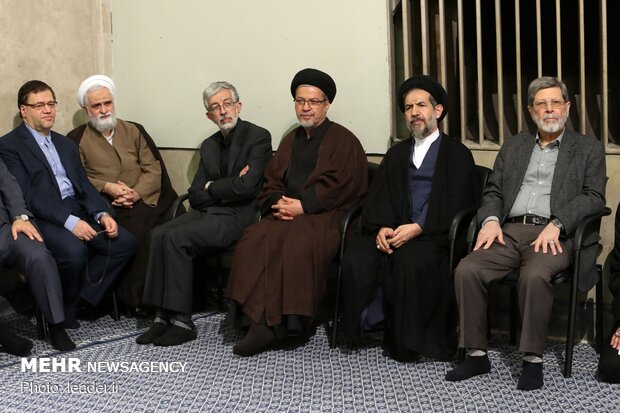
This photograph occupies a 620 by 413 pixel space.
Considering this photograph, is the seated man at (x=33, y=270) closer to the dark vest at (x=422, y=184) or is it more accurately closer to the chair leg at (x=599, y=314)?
the dark vest at (x=422, y=184)

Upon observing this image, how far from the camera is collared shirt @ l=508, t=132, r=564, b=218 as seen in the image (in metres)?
4.70

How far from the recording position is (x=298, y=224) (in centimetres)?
509

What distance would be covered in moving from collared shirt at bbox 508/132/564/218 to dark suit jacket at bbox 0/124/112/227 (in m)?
2.41

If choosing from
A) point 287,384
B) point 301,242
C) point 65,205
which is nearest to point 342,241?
point 301,242

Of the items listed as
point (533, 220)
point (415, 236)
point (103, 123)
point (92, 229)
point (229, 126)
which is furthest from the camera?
point (103, 123)

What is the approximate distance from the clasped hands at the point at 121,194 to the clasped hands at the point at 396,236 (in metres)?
1.73

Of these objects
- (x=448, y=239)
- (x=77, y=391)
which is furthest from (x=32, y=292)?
(x=448, y=239)

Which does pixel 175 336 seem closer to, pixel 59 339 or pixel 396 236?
pixel 59 339

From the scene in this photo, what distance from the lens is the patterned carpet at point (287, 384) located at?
4133 mm

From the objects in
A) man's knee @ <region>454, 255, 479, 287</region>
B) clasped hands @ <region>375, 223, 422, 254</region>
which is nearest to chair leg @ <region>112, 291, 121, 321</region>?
clasped hands @ <region>375, 223, 422, 254</region>

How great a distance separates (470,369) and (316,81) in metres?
1.84

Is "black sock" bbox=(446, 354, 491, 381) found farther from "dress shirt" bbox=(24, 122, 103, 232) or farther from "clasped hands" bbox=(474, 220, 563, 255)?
"dress shirt" bbox=(24, 122, 103, 232)

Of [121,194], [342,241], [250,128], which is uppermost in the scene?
[250,128]

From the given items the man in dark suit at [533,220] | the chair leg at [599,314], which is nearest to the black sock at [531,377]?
the man in dark suit at [533,220]
